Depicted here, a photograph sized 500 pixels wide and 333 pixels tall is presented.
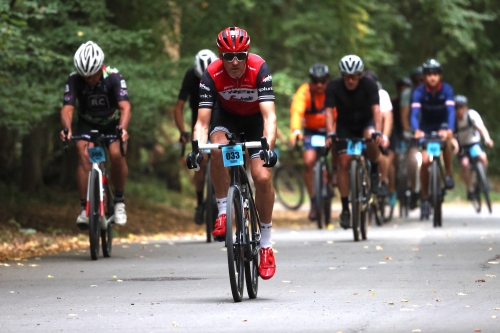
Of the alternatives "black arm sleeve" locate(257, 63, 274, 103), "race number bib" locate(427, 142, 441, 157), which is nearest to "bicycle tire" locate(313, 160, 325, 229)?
Result: "race number bib" locate(427, 142, 441, 157)

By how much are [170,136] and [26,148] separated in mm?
5975

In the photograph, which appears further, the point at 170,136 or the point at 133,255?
the point at 170,136

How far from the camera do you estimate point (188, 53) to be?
19938 millimetres

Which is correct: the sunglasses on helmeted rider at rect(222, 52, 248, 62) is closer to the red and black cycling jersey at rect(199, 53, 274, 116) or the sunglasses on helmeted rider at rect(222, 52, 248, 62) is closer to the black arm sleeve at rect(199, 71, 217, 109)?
the red and black cycling jersey at rect(199, 53, 274, 116)

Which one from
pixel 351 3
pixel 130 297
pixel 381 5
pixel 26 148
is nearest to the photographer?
pixel 130 297

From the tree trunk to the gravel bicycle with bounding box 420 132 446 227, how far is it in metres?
7.34

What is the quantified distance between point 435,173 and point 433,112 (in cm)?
145

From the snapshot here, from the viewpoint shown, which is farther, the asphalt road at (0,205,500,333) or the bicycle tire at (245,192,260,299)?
the bicycle tire at (245,192,260,299)

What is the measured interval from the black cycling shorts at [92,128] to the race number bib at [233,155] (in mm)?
4363

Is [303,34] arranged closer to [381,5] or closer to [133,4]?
[381,5]

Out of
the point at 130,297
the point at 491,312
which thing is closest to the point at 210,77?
the point at 130,297

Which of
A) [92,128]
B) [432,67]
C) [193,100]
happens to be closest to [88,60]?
[92,128]

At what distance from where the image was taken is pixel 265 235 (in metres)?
9.35

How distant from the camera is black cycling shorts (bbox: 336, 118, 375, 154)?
49.7 ft
